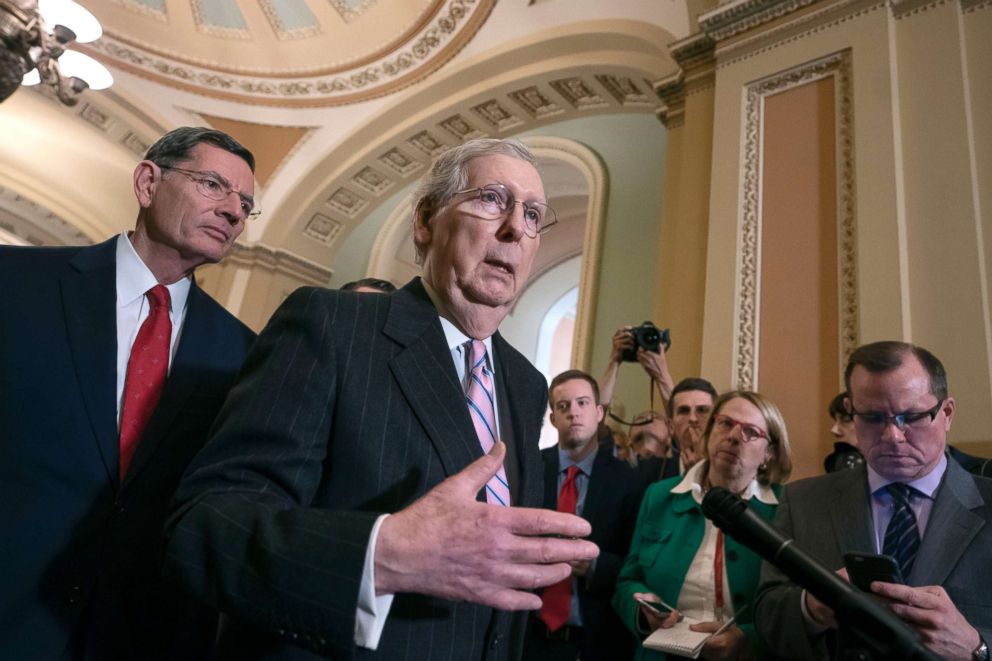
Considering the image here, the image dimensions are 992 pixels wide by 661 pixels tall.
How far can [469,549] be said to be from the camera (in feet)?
2.37

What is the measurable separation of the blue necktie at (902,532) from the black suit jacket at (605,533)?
0.90 meters

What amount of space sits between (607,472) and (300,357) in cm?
187

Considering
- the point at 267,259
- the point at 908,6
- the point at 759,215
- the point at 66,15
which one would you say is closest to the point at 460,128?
the point at 267,259

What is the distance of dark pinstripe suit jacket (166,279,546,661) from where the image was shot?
2.47 feet

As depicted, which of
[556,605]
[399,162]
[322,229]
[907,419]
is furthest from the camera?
[322,229]

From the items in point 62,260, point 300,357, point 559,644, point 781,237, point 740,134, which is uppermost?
point 740,134

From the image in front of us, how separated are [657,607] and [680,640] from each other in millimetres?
184

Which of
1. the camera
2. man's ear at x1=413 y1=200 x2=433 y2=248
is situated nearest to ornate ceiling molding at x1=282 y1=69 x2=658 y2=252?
the camera

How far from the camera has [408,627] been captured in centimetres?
89

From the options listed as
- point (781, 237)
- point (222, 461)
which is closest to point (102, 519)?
point (222, 461)

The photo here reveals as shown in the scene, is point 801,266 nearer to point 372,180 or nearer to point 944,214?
point 944,214

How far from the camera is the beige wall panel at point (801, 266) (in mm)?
3115

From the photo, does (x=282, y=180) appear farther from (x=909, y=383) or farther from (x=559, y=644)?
(x=909, y=383)

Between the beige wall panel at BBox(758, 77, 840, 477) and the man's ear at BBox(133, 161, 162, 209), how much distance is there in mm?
2774
